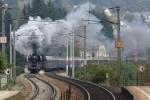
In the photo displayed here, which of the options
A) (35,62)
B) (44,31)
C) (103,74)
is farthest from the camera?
(44,31)

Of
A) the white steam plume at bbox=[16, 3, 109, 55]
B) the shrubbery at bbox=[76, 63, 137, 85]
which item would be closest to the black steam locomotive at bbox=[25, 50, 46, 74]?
the white steam plume at bbox=[16, 3, 109, 55]

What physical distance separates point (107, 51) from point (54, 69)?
115ft

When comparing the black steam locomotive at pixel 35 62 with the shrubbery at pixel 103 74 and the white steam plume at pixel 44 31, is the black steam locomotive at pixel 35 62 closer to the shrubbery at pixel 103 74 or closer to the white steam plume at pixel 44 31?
the white steam plume at pixel 44 31

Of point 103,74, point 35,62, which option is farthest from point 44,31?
point 103,74

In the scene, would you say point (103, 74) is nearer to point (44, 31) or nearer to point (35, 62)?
point (35, 62)

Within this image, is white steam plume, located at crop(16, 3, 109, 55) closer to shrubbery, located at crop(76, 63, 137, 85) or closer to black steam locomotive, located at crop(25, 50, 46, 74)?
black steam locomotive, located at crop(25, 50, 46, 74)

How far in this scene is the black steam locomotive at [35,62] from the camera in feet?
375

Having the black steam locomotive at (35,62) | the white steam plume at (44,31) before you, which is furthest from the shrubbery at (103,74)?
the white steam plume at (44,31)

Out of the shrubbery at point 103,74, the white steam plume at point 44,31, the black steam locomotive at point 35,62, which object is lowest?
the shrubbery at point 103,74

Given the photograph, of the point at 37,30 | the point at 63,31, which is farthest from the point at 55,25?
the point at 37,30

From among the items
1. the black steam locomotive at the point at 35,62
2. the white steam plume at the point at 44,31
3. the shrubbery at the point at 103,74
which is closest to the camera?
the shrubbery at the point at 103,74

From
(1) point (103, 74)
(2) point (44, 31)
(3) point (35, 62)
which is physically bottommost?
(1) point (103, 74)

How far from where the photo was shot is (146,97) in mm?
52344

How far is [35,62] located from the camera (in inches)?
4515
